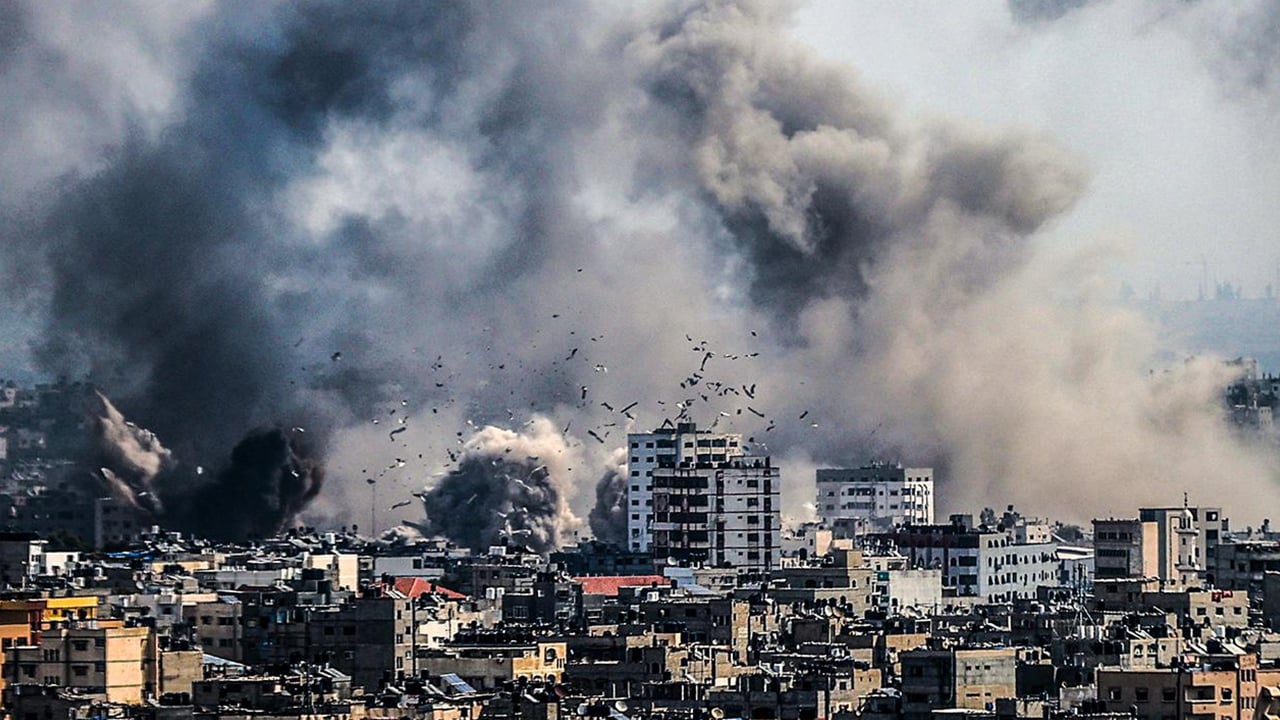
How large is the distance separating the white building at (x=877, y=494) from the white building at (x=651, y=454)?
29.0ft

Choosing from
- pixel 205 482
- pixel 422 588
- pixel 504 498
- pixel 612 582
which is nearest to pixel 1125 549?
pixel 612 582

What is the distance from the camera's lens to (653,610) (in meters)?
78.3

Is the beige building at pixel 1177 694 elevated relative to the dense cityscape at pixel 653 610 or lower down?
lower down

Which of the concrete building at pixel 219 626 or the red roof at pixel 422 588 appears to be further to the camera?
the red roof at pixel 422 588

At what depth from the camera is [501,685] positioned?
6381 cm

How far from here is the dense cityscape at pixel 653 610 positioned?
59469mm

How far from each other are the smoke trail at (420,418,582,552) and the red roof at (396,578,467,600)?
24.0 m

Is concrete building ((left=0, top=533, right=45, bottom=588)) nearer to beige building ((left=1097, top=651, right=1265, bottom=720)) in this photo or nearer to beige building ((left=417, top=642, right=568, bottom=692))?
beige building ((left=417, top=642, right=568, bottom=692))

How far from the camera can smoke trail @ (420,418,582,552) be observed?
117875mm

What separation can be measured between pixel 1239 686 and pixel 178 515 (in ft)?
190

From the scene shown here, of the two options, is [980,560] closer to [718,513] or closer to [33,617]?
[718,513]

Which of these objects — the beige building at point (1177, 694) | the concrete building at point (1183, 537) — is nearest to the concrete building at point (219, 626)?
the beige building at point (1177, 694)

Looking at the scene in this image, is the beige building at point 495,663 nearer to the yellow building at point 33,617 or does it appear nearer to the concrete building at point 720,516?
the yellow building at point 33,617

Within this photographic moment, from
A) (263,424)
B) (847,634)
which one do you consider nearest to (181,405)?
(263,424)
